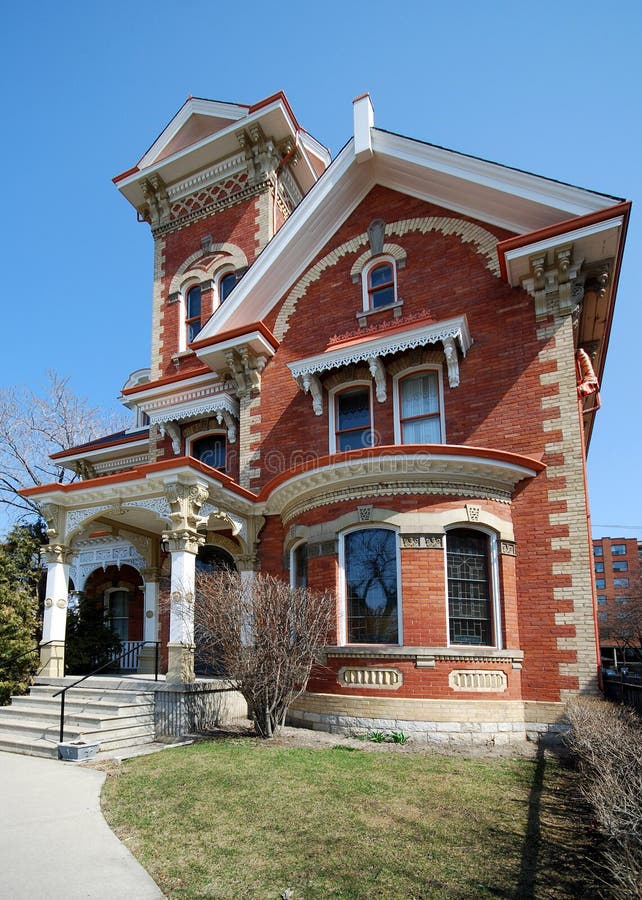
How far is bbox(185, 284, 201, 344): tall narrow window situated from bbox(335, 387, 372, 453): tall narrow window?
647 cm

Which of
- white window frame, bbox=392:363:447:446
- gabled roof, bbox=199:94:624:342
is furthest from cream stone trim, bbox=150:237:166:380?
white window frame, bbox=392:363:447:446

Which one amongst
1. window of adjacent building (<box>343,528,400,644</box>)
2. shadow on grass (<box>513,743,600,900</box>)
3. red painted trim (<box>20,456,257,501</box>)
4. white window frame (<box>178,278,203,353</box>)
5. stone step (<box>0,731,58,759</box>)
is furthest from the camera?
white window frame (<box>178,278,203,353</box>)

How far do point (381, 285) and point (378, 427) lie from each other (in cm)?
366

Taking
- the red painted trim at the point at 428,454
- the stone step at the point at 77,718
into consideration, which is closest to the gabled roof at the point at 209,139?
the red painted trim at the point at 428,454

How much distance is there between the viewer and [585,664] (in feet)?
36.0

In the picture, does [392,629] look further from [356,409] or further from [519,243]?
[519,243]

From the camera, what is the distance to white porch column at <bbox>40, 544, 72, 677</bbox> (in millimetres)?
13766

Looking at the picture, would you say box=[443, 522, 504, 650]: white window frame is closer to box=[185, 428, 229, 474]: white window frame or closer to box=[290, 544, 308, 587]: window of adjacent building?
box=[290, 544, 308, 587]: window of adjacent building

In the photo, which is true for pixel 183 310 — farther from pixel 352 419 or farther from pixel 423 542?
pixel 423 542

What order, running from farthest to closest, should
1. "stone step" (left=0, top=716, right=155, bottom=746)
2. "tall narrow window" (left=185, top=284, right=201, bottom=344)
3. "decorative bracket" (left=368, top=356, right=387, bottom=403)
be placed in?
"tall narrow window" (left=185, top=284, right=201, bottom=344), "decorative bracket" (left=368, top=356, right=387, bottom=403), "stone step" (left=0, top=716, right=155, bottom=746)

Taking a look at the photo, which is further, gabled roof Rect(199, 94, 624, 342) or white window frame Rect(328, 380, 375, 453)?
white window frame Rect(328, 380, 375, 453)

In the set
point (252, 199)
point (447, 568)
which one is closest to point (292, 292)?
point (252, 199)

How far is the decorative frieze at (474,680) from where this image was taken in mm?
10758

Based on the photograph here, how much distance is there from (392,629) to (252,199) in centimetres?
1381
